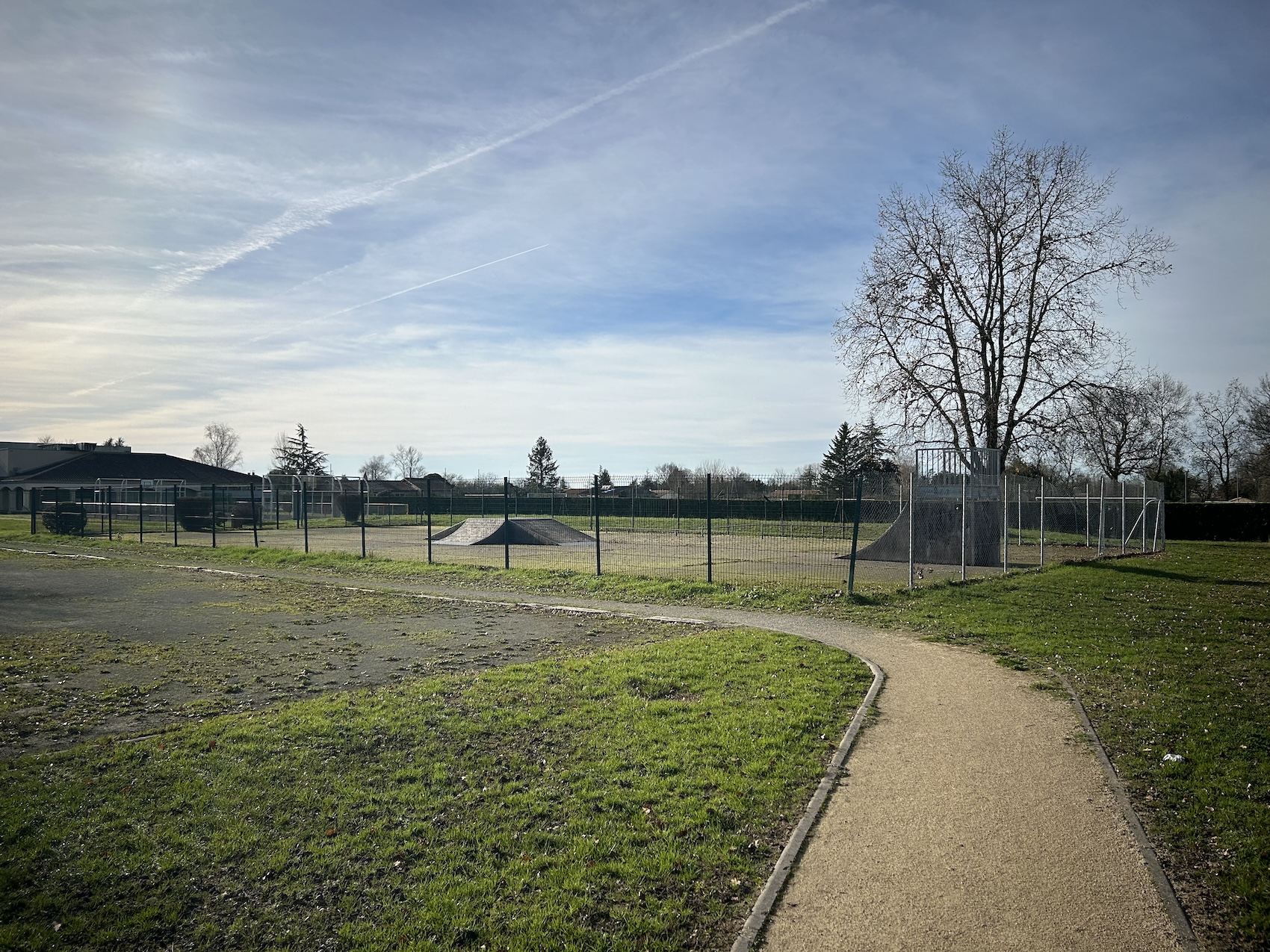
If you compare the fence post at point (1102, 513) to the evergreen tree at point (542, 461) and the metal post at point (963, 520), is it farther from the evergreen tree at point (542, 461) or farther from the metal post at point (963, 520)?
the evergreen tree at point (542, 461)

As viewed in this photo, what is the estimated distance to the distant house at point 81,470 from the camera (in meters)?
64.9

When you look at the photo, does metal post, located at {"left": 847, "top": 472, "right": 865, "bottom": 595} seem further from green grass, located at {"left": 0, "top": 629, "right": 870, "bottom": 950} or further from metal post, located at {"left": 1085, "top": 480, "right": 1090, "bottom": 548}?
metal post, located at {"left": 1085, "top": 480, "right": 1090, "bottom": 548}

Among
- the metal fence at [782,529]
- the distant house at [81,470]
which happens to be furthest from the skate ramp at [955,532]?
the distant house at [81,470]

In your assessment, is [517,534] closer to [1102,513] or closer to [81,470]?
[1102,513]

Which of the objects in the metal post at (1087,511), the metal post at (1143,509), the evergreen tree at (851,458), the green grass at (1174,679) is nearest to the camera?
the green grass at (1174,679)

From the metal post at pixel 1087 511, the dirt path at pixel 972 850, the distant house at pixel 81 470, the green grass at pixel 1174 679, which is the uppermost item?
the distant house at pixel 81 470

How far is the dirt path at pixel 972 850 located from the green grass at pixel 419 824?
14.1 inches

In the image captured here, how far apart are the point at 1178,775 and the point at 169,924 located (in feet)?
20.5

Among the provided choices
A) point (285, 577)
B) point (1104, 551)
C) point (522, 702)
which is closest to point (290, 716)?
point (522, 702)

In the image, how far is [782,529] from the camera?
87.9 feet

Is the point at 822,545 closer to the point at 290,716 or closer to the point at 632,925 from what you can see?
the point at 290,716

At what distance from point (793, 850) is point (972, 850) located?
3.34ft

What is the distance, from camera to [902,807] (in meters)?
5.25

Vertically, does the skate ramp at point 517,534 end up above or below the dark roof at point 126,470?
below
